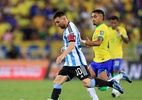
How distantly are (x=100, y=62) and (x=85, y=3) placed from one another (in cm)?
1418

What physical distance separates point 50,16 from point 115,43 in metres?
11.2

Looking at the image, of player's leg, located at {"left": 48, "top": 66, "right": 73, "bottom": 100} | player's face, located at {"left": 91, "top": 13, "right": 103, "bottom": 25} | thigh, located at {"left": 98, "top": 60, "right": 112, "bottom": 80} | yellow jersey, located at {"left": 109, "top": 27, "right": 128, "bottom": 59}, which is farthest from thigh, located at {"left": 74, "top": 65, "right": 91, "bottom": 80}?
yellow jersey, located at {"left": 109, "top": 27, "right": 128, "bottom": 59}

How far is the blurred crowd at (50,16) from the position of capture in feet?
83.9

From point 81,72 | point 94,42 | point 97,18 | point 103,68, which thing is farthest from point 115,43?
point 81,72

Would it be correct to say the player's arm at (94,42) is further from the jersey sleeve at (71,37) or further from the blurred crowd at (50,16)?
Result: the blurred crowd at (50,16)

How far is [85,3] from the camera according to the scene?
2697 centimetres

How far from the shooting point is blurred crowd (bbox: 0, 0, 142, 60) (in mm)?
25562

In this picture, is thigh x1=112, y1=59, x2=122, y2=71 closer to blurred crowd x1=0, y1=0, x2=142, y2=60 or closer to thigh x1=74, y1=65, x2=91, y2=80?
thigh x1=74, y1=65, x2=91, y2=80

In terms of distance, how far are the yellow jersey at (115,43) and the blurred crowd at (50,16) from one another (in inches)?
383

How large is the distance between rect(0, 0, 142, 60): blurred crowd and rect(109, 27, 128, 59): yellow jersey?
9736 millimetres

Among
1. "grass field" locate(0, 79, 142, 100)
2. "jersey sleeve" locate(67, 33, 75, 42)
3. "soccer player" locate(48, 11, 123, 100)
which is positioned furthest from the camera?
"grass field" locate(0, 79, 142, 100)

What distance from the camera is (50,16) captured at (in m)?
26.4

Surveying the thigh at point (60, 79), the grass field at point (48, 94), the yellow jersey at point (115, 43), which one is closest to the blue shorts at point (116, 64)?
the yellow jersey at point (115, 43)

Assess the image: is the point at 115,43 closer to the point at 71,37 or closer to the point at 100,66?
the point at 100,66
